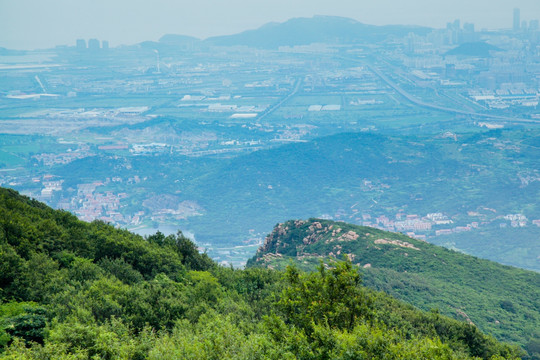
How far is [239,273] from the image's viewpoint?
828 inches

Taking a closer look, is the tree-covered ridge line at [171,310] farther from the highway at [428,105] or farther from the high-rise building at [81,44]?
the high-rise building at [81,44]

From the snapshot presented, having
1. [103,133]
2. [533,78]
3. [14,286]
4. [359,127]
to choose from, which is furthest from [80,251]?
[533,78]

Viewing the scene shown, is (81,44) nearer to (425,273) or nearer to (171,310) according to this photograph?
(425,273)

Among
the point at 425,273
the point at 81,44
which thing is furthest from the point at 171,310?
the point at 81,44

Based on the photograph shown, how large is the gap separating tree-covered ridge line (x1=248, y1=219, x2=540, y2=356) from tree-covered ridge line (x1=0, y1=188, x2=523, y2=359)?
7.11 m

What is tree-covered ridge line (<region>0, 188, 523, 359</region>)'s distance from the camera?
10523mm

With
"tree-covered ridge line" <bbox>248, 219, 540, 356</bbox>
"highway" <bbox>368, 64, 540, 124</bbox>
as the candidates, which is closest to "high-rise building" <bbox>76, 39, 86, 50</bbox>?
"highway" <bbox>368, 64, 540, 124</bbox>

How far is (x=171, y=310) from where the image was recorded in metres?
14.4

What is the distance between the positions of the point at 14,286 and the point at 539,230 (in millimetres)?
72994

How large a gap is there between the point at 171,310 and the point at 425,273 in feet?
76.7

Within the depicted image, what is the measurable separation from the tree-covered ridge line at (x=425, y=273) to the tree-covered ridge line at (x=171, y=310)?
280 inches

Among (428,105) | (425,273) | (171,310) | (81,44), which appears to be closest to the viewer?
(171,310)

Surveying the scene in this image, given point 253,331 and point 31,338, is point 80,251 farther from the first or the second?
point 253,331

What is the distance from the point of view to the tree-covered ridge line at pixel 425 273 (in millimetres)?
27406
